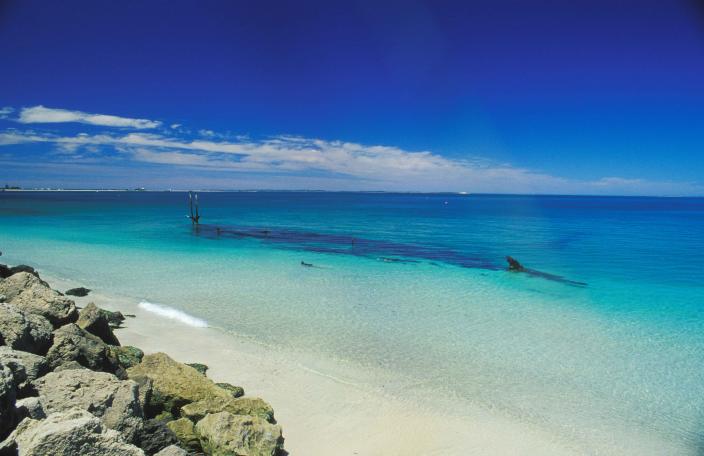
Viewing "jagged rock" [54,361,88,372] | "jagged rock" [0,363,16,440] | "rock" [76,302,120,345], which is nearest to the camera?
"jagged rock" [0,363,16,440]

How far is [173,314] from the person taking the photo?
14.5 meters

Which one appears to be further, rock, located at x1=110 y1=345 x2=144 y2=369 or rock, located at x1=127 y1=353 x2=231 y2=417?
rock, located at x1=110 y1=345 x2=144 y2=369

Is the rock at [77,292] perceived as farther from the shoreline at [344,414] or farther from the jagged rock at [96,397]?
the jagged rock at [96,397]

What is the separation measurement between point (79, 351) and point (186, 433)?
A: 245 centimetres

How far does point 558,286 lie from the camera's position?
19.9 metres

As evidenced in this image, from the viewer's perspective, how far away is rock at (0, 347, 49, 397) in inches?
202

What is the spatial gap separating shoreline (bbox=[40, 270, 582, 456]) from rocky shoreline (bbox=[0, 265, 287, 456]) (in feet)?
2.61

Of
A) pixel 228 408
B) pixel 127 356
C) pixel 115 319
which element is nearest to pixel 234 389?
pixel 228 408

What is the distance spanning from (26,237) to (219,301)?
94.5ft

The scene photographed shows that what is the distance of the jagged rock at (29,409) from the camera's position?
14.8 ft

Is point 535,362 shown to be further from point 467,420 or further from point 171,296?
point 171,296

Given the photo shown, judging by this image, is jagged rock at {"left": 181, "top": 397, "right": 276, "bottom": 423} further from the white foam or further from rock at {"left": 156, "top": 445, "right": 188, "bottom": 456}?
the white foam

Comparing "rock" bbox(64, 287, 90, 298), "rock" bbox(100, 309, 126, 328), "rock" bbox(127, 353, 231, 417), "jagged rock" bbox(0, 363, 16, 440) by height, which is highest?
"jagged rock" bbox(0, 363, 16, 440)

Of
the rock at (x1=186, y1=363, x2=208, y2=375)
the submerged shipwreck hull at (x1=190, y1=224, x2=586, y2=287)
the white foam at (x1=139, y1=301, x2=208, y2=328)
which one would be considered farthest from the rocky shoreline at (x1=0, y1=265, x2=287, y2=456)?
the submerged shipwreck hull at (x1=190, y1=224, x2=586, y2=287)
